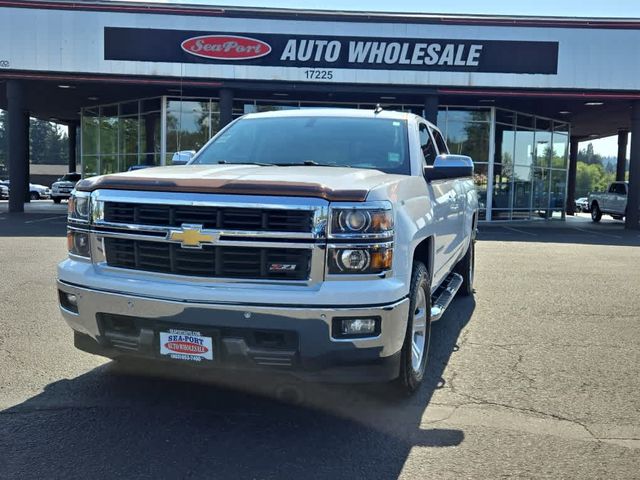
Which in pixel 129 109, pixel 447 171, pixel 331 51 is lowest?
pixel 447 171

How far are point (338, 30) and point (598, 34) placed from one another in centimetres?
861

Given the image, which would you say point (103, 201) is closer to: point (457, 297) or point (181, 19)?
point (457, 297)

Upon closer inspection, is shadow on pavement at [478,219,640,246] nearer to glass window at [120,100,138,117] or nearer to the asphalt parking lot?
the asphalt parking lot

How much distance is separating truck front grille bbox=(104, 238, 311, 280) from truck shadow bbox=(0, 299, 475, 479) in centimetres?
93

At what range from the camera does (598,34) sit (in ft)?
66.7

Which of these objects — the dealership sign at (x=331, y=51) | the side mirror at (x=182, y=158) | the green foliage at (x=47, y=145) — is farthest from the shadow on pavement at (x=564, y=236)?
the green foliage at (x=47, y=145)

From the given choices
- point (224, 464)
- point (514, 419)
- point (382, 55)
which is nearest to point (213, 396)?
point (224, 464)

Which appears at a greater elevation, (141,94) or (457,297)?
(141,94)

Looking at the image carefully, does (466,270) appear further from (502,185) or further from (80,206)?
(502,185)

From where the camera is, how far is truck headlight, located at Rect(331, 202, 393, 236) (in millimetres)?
3361

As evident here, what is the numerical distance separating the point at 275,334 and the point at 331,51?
18149mm

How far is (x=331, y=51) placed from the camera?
66.3 feet

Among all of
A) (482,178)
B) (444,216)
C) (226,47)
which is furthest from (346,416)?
(482,178)

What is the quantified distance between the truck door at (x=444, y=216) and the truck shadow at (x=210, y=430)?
1.10m
